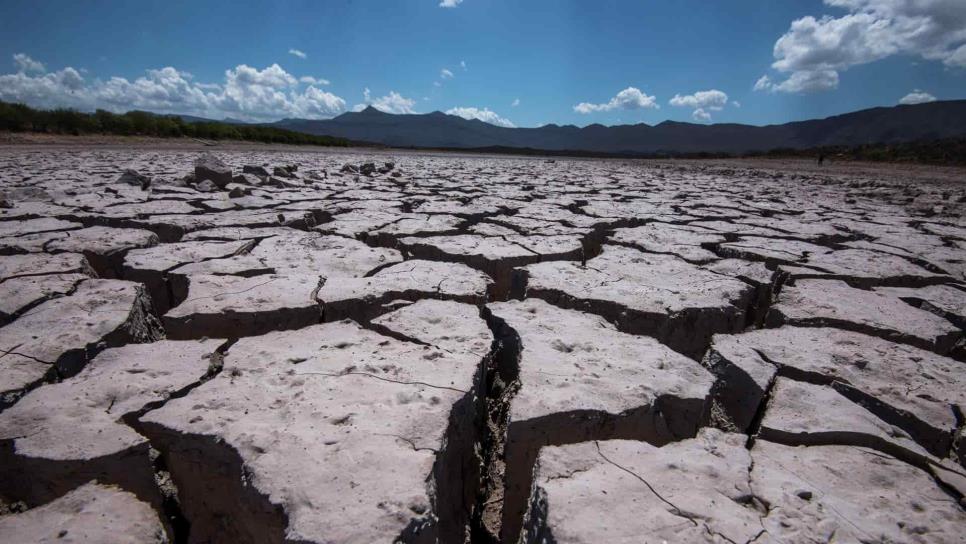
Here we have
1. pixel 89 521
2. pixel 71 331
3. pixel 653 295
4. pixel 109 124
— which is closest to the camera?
pixel 89 521

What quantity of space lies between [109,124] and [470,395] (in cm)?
1724

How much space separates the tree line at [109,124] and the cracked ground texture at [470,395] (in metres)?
14.3

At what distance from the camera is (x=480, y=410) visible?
1.16 metres

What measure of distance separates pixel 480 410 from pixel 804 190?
649 cm

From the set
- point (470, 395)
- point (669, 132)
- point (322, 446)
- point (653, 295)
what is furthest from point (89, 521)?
point (669, 132)

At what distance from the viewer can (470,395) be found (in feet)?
3.54

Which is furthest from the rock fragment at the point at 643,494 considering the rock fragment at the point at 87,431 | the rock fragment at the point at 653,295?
the rock fragment at the point at 87,431

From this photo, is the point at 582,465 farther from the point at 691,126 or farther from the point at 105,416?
the point at 691,126

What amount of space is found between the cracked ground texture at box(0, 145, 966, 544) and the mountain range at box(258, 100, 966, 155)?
3140cm

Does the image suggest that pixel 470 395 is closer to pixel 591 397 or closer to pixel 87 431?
pixel 591 397

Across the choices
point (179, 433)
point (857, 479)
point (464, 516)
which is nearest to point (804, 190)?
point (857, 479)

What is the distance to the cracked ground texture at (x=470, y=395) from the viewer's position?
0.78 metres

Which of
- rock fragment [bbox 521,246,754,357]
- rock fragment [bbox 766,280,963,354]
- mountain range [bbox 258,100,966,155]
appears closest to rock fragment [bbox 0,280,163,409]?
rock fragment [bbox 521,246,754,357]

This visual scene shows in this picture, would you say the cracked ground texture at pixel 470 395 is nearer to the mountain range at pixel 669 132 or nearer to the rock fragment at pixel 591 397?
the rock fragment at pixel 591 397
